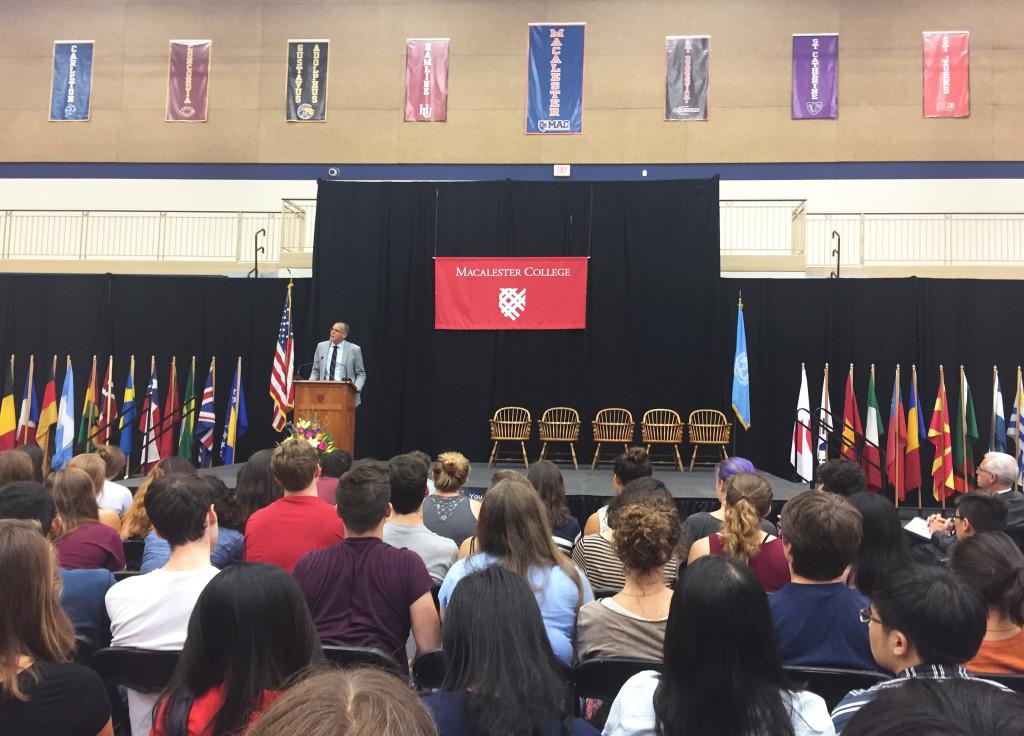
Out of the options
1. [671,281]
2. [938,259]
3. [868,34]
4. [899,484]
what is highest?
[868,34]

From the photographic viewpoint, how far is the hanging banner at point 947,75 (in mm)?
13516

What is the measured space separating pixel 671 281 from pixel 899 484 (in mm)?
4154

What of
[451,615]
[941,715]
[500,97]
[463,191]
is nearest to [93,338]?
[463,191]

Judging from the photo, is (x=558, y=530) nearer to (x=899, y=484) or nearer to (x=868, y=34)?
(x=899, y=484)

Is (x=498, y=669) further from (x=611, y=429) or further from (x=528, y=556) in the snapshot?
(x=611, y=429)

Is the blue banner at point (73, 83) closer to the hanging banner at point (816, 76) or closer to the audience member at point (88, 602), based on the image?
the hanging banner at point (816, 76)

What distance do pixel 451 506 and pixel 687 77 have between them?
495 inches

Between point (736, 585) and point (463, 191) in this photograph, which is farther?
point (463, 191)

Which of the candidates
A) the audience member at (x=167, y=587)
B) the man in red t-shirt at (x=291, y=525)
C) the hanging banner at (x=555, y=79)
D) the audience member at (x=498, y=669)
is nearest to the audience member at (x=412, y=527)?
the man in red t-shirt at (x=291, y=525)

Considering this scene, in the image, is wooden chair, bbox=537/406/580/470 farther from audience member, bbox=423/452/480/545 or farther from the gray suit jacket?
audience member, bbox=423/452/480/545

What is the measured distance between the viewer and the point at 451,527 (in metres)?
3.74

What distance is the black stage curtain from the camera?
35.1 ft

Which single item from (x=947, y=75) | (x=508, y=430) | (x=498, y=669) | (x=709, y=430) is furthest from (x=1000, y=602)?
(x=947, y=75)

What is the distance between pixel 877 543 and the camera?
9.64ft
